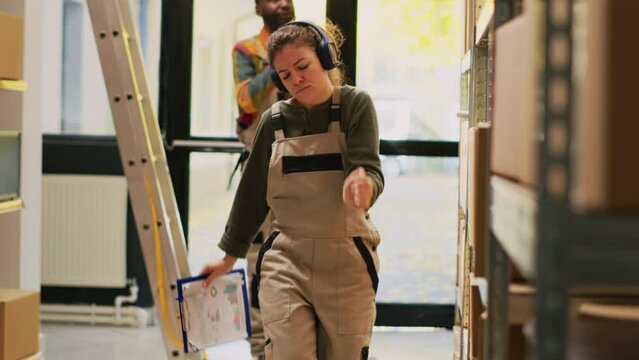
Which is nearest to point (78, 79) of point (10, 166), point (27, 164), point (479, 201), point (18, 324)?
point (27, 164)

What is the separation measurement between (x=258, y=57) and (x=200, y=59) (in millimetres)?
1207

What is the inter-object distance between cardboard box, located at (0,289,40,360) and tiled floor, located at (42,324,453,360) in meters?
0.85

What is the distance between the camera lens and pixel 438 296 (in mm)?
5180

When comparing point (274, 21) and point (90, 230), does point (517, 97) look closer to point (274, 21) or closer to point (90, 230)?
point (274, 21)

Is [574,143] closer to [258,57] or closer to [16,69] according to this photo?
[16,69]

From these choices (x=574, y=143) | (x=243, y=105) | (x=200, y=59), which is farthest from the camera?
(x=200, y=59)

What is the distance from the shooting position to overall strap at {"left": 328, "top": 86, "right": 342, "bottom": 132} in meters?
2.59

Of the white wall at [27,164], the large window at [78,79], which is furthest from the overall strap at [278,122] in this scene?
the large window at [78,79]

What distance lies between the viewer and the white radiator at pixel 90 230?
516 cm

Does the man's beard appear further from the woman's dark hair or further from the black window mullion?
the woman's dark hair

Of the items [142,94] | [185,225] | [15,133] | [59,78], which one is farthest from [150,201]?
[59,78]

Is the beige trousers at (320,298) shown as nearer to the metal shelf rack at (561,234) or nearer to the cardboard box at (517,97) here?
the cardboard box at (517,97)

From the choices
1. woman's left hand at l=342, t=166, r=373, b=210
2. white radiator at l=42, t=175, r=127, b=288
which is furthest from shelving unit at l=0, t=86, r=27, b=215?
woman's left hand at l=342, t=166, r=373, b=210

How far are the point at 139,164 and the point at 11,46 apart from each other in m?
0.65
